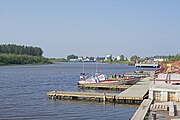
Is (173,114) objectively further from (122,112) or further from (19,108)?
(19,108)

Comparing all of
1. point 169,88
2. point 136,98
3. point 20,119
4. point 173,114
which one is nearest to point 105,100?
point 136,98

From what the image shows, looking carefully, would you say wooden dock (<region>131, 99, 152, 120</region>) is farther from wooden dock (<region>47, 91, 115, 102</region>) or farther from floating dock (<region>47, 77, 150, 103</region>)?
wooden dock (<region>47, 91, 115, 102</region>)

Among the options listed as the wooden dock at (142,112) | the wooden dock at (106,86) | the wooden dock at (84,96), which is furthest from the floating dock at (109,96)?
the wooden dock at (106,86)

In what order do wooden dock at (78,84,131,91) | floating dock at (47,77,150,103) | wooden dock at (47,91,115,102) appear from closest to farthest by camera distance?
floating dock at (47,77,150,103)
wooden dock at (47,91,115,102)
wooden dock at (78,84,131,91)

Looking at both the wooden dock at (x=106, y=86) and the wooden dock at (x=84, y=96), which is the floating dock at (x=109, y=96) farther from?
the wooden dock at (x=106, y=86)

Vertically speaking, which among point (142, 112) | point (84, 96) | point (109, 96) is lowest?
point (84, 96)

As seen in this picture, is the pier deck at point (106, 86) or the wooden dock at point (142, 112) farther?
the pier deck at point (106, 86)

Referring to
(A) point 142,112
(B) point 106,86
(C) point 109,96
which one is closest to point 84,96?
(C) point 109,96

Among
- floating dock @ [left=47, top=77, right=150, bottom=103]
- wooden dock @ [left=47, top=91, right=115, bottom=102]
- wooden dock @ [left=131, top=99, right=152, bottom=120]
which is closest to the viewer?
wooden dock @ [left=131, top=99, right=152, bottom=120]

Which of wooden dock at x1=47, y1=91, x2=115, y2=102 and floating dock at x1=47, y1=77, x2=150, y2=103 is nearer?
floating dock at x1=47, y1=77, x2=150, y2=103

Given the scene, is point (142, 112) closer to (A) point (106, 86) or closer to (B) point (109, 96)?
(B) point (109, 96)

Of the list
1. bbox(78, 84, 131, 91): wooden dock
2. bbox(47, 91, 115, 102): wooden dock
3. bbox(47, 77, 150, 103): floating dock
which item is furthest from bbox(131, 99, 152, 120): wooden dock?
bbox(78, 84, 131, 91): wooden dock

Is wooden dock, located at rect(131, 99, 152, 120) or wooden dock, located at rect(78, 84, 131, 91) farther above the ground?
wooden dock, located at rect(131, 99, 152, 120)

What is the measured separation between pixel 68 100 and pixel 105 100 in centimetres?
515
